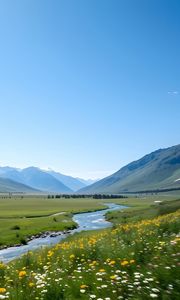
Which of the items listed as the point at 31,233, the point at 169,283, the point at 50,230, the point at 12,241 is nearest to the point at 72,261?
the point at 169,283

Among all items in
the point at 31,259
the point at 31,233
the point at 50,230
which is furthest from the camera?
the point at 50,230

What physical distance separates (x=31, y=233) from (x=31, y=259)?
53505mm

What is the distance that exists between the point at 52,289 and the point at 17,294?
26.8 inches

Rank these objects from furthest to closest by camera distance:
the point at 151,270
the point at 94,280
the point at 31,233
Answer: the point at 31,233 < the point at 94,280 < the point at 151,270

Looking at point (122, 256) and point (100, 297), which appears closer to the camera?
point (100, 297)

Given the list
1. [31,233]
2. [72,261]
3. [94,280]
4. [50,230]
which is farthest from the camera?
[50,230]

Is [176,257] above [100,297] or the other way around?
above

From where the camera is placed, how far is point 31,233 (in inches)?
2579

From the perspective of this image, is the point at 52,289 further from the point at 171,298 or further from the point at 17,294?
the point at 171,298

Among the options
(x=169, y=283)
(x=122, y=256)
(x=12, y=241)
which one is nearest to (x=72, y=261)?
(x=122, y=256)

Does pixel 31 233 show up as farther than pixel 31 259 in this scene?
Yes

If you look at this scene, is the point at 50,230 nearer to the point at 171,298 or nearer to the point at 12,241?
the point at 12,241

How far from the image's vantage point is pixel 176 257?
7.28 m

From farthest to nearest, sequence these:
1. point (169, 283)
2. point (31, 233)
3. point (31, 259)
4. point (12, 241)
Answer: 1. point (31, 233)
2. point (12, 241)
3. point (31, 259)
4. point (169, 283)
